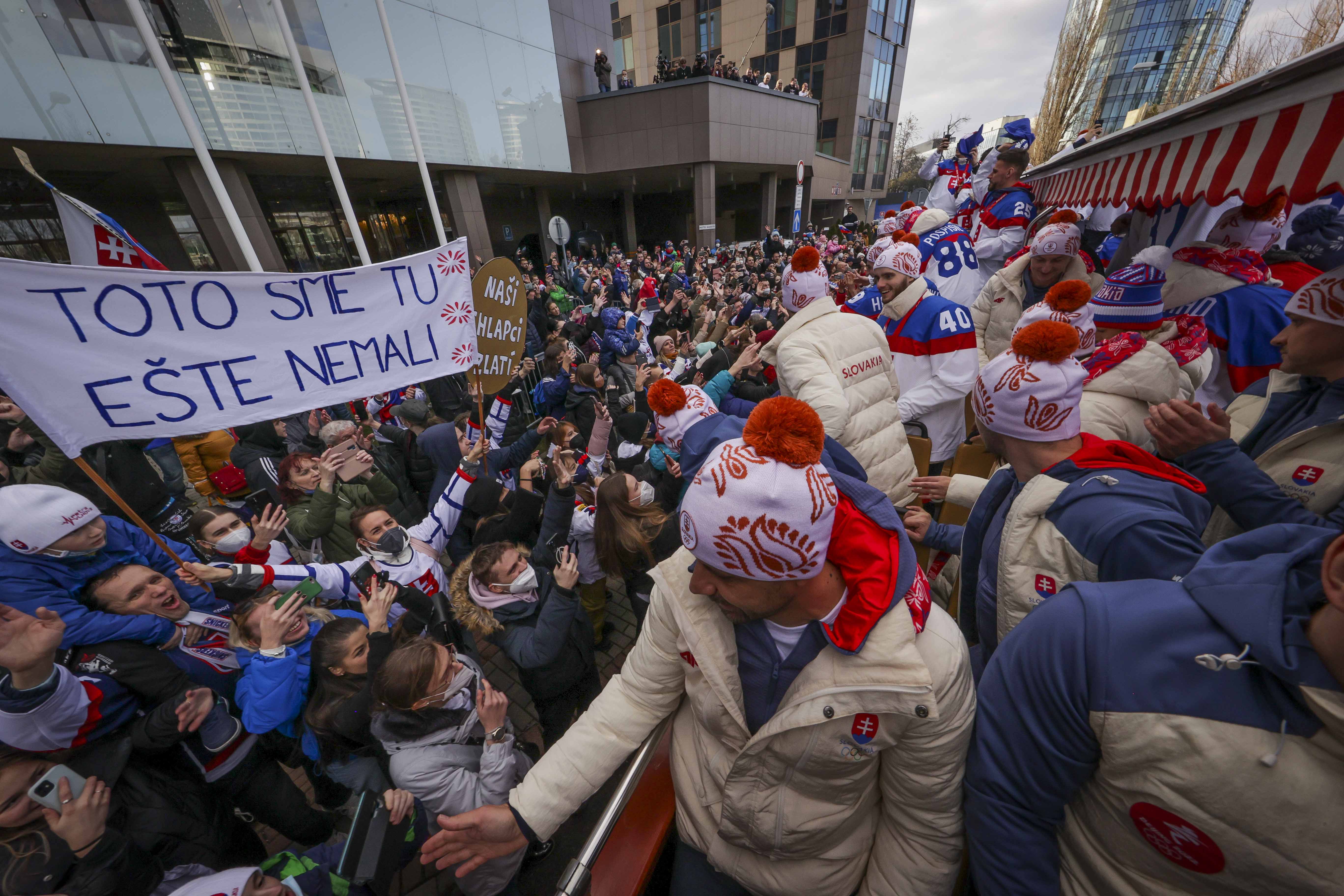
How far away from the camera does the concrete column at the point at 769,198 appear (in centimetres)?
2575

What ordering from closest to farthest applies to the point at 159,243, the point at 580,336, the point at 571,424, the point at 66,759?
1. the point at 66,759
2. the point at 571,424
3. the point at 580,336
4. the point at 159,243

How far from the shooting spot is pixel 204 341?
8.89 feet

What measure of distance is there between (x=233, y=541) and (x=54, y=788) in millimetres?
1699

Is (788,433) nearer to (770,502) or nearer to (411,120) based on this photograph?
(770,502)

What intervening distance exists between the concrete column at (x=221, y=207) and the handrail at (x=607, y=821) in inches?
571

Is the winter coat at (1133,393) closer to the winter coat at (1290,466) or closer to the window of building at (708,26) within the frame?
the winter coat at (1290,466)

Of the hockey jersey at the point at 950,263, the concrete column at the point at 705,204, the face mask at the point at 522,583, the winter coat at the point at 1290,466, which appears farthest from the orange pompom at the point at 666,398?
the concrete column at the point at 705,204

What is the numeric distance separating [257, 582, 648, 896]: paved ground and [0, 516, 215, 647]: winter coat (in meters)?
1.59

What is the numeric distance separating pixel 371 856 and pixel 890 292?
13.9ft

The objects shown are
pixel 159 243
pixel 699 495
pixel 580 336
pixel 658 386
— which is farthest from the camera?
pixel 159 243

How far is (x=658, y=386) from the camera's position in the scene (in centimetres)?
299

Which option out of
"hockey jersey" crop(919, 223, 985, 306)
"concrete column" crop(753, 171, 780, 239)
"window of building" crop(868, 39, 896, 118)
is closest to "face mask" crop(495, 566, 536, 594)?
"hockey jersey" crop(919, 223, 985, 306)

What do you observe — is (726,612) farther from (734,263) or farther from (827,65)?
(827,65)

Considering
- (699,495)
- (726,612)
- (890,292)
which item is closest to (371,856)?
(726,612)
